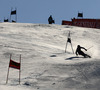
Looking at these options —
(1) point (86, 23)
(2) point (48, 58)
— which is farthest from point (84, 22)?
(2) point (48, 58)

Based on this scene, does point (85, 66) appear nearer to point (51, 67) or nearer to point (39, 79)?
point (51, 67)

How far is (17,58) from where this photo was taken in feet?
65.4

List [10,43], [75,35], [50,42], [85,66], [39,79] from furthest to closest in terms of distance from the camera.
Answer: [75,35], [50,42], [10,43], [85,66], [39,79]

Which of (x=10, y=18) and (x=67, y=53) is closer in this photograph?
(x=67, y=53)

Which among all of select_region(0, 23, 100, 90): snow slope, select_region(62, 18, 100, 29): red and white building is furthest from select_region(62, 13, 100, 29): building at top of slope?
select_region(0, 23, 100, 90): snow slope

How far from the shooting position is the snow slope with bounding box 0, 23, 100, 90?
13.6 meters

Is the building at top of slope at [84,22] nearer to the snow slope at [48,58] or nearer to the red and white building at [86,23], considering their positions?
the red and white building at [86,23]

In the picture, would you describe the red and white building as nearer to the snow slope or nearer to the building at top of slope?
the building at top of slope

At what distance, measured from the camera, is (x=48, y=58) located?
19828 millimetres

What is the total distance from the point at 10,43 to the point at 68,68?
876 centimetres

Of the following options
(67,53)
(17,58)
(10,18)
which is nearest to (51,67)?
(17,58)

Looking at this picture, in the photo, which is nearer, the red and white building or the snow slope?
the snow slope

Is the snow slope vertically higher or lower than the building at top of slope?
lower

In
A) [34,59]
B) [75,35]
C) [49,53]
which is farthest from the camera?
[75,35]
